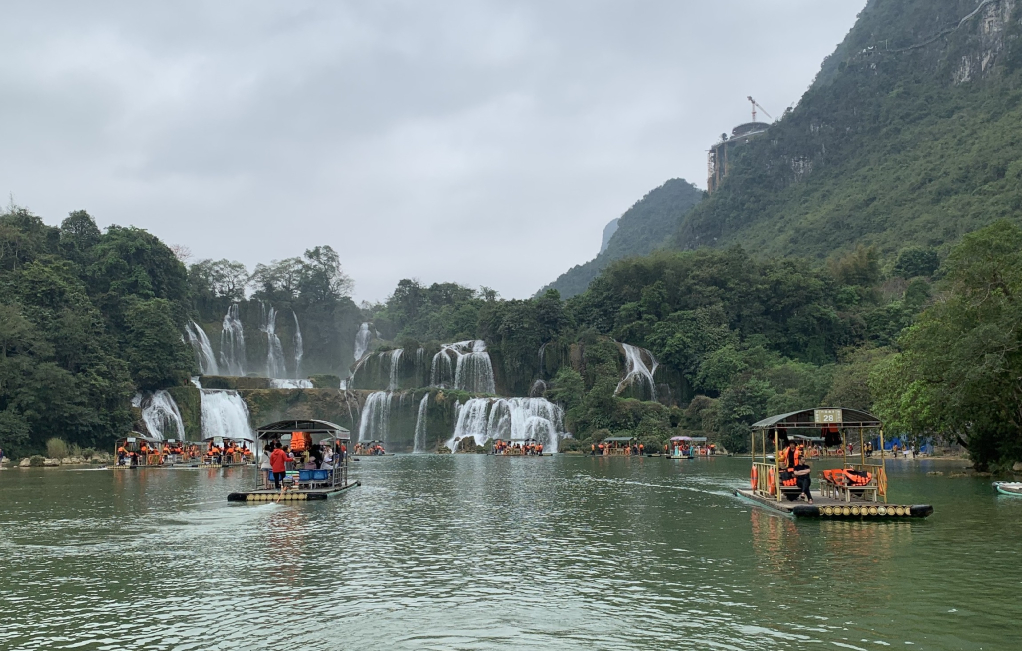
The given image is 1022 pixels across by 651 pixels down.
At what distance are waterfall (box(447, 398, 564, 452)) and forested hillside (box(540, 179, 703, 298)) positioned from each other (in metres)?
94.6

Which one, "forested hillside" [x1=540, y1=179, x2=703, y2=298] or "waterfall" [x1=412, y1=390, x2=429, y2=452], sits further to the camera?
"forested hillside" [x1=540, y1=179, x2=703, y2=298]

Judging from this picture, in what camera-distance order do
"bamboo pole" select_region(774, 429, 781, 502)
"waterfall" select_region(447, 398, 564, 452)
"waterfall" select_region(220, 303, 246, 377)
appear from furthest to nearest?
1. "waterfall" select_region(220, 303, 246, 377)
2. "waterfall" select_region(447, 398, 564, 452)
3. "bamboo pole" select_region(774, 429, 781, 502)

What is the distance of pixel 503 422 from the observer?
207ft

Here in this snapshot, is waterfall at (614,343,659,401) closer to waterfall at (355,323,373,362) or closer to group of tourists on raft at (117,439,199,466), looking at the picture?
group of tourists on raft at (117,439,199,466)

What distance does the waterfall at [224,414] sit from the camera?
5941 cm

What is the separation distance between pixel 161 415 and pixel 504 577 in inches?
2110

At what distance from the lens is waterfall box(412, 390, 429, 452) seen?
212 ft

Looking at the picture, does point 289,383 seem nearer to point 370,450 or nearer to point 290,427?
point 370,450

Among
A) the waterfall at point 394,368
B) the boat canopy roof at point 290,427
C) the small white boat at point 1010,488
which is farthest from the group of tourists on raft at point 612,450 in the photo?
Answer: the boat canopy roof at point 290,427

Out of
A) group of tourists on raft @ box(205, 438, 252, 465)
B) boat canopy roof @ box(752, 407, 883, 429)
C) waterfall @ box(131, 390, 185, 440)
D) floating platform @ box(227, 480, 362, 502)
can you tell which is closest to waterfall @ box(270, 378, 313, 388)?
waterfall @ box(131, 390, 185, 440)

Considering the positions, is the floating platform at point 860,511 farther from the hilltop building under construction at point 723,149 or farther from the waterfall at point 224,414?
the hilltop building under construction at point 723,149

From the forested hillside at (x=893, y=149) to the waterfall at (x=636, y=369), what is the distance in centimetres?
3847

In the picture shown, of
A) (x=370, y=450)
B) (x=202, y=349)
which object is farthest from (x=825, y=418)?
(x=202, y=349)

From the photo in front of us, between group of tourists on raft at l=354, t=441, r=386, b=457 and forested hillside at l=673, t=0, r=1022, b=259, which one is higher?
forested hillside at l=673, t=0, r=1022, b=259
